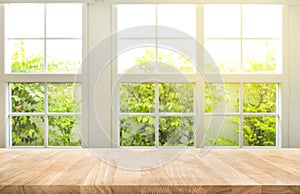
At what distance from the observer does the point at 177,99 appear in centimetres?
193

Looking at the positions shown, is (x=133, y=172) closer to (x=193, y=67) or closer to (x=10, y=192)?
(x=10, y=192)

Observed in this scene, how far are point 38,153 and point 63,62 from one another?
6.17ft

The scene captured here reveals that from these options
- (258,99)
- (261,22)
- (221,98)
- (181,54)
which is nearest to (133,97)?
(221,98)

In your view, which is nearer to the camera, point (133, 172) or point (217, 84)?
point (133, 172)

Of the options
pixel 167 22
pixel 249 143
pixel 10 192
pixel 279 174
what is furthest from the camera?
pixel 249 143

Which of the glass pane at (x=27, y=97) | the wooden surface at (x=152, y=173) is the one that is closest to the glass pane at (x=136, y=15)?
the glass pane at (x=27, y=97)

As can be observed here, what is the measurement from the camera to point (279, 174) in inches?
39.9

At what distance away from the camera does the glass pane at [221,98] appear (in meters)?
2.33

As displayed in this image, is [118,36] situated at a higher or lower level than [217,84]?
higher

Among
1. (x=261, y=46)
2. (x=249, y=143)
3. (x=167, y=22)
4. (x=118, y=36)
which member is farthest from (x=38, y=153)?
(x=261, y=46)

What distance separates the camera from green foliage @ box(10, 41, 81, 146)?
10.4 ft

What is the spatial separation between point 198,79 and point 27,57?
142 cm

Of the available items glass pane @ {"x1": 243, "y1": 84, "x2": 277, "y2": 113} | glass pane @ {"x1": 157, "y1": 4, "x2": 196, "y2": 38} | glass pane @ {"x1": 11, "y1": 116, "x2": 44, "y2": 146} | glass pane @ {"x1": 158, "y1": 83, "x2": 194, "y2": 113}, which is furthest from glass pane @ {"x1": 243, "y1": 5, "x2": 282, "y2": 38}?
glass pane @ {"x1": 11, "y1": 116, "x2": 44, "y2": 146}

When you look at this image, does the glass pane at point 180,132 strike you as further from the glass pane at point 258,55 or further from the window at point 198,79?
the glass pane at point 258,55
